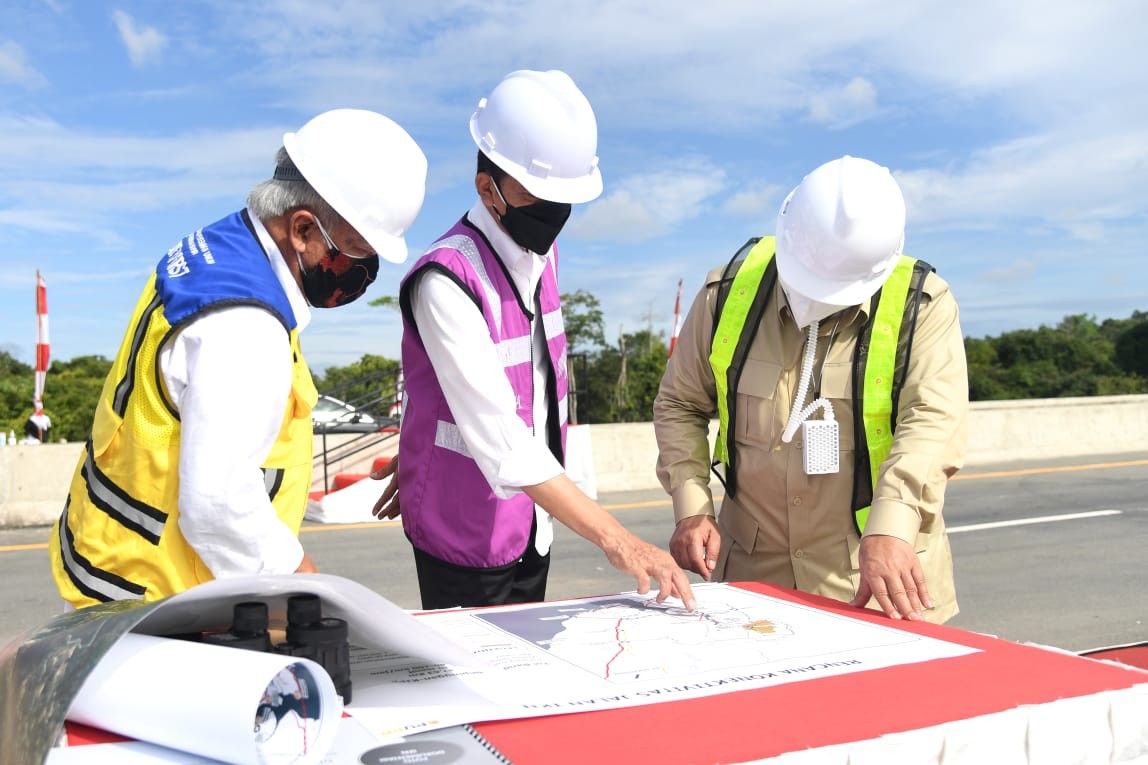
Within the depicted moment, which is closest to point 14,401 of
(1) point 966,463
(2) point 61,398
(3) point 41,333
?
(2) point 61,398

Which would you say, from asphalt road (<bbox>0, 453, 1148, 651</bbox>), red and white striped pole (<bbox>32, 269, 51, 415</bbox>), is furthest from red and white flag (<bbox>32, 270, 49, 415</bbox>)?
asphalt road (<bbox>0, 453, 1148, 651</bbox>)

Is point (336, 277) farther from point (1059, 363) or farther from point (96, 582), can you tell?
point (1059, 363)

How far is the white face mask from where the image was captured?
2.61 m

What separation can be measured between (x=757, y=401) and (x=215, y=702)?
1817 mm

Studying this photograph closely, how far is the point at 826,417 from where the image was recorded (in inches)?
104

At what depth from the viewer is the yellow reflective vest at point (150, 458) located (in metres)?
1.88

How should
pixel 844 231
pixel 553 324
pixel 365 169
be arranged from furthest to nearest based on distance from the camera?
pixel 553 324
pixel 844 231
pixel 365 169

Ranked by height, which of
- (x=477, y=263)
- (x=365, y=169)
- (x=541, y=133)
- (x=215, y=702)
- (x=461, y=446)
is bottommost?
(x=215, y=702)

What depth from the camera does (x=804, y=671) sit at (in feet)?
5.74

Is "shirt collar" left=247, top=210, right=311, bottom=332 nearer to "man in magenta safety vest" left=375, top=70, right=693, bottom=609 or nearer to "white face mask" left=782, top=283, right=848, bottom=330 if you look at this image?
"man in magenta safety vest" left=375, top=70, right=693, bottom=609

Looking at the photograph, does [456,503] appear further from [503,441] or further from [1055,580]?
[1055,580]

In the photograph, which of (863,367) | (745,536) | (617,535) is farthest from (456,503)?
(863,367)

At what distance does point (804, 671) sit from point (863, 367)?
1093 millimetres

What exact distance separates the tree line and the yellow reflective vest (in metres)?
12.8
